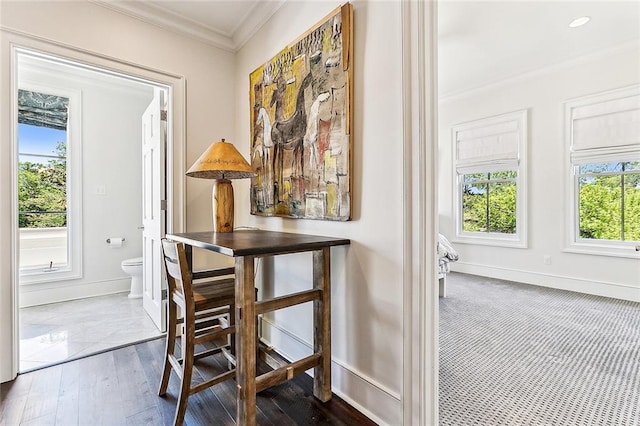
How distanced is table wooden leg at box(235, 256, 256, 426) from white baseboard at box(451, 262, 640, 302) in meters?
4.24

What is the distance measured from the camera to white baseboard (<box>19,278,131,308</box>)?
318 cm

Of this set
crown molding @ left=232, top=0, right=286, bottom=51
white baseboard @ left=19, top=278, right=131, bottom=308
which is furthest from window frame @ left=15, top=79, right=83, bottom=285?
crown molding @ left=232, top=0, right=286, bottom=51

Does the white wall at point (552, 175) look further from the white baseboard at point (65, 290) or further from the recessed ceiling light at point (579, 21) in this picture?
the white baseboard at point (65, 290)

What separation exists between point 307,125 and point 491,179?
3.88m

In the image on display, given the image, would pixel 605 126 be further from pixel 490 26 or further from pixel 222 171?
pixel 222 171

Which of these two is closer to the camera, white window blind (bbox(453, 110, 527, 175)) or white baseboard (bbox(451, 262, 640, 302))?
white baseboard (bbox(451, 262, 640, 302))

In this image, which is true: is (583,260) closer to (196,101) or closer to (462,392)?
(462,392)

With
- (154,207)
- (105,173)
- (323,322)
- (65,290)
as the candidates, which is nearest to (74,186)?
(105,173)

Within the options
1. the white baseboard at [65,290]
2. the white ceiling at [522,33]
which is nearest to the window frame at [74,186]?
the white baseboard at [65,290]

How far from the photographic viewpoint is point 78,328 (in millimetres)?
2629

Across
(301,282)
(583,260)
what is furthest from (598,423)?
(583,260)

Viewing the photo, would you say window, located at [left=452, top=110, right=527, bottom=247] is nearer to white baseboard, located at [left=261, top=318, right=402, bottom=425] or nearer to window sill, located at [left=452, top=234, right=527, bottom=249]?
window sill, located at [left=452, top=234, right=527, bottom=249]

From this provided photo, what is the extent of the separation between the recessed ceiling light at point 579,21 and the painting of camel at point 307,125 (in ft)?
9.48

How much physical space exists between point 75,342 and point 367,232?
2493 millimetres
